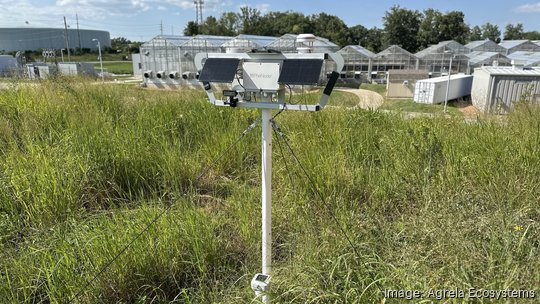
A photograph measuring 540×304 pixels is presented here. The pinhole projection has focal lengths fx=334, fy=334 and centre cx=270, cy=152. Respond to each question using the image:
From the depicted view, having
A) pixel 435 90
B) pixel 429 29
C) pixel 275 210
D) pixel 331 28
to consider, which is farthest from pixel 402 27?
pixel 275 210

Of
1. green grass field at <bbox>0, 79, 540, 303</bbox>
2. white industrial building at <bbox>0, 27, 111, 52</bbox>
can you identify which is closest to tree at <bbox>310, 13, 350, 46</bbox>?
green grass field at <bbox>0, 79, 540, 303</bbox>

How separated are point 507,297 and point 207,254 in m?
1.47

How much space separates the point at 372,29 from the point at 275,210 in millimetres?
57866

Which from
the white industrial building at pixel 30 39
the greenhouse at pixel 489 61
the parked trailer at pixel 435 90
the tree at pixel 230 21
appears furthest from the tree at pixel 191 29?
the parked trailer at pixel 435 90

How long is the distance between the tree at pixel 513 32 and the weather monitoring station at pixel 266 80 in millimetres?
79891

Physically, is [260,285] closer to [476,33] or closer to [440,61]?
[440,61]

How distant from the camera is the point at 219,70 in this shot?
167cm

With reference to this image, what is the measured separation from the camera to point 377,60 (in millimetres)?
27188

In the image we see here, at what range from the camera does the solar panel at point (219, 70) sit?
1629 millimetres

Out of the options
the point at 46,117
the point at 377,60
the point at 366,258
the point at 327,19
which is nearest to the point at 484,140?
the point at 366,258

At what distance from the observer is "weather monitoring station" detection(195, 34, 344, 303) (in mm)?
1508

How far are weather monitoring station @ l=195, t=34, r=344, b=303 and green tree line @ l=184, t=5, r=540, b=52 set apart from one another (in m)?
44.4

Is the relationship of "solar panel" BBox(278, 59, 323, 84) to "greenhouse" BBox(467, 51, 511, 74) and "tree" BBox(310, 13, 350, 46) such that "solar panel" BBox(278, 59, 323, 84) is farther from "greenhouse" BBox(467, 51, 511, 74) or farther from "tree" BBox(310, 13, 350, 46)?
"tree" BBox(310, 13, 350, 46)

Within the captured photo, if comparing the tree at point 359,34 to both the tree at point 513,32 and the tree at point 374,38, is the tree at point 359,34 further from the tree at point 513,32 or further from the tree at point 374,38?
the tree at point 513,32
